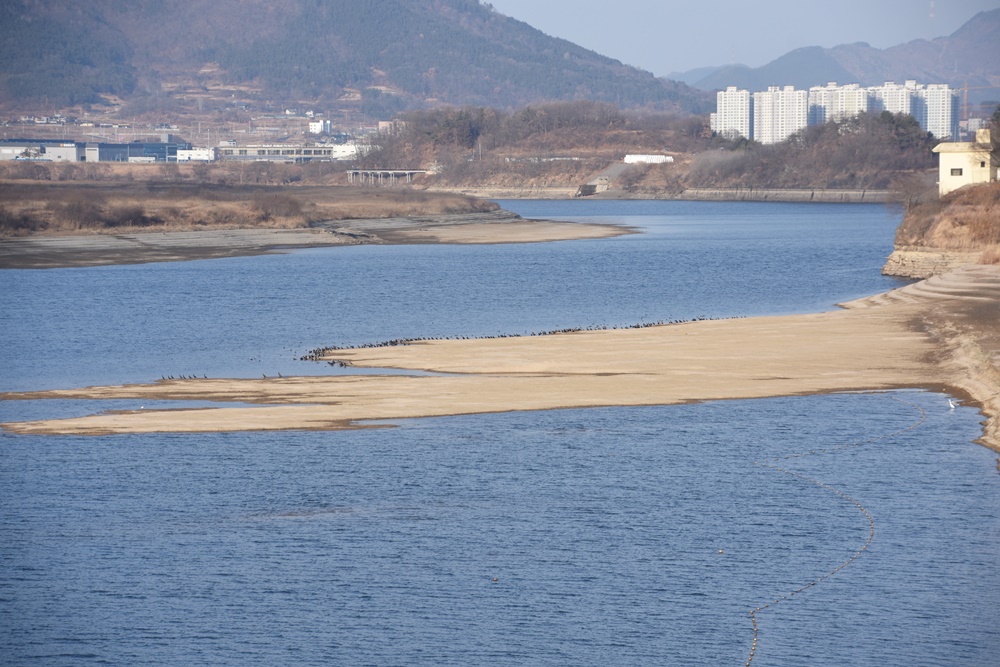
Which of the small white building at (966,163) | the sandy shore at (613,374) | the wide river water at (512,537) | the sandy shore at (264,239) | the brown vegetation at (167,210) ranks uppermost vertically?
the small white building at (966,163)

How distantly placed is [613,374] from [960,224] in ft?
102

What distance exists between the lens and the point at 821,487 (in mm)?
24078

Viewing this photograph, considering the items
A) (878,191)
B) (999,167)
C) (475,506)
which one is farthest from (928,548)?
(878,191)

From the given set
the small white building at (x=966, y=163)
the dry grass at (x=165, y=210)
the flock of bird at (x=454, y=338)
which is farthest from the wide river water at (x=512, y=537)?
the dry grass at (x=165, y=210)

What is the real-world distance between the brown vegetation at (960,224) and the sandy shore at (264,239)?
42740 millimetres

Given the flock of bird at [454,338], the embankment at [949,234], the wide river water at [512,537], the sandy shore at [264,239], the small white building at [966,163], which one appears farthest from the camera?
the sandy shore at [264,239]

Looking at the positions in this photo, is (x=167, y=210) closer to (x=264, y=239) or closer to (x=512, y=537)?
(x=264, y=239)

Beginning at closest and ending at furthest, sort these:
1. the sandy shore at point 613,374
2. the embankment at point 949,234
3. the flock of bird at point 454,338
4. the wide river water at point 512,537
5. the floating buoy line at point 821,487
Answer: the wide river water at point 512,537, the floating buoy line at point 821,487, the sandy shore at point 613,374, the flock of bird at point 454,338, the embankment at point 949,234

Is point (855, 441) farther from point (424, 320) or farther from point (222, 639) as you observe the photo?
point (424, 320)

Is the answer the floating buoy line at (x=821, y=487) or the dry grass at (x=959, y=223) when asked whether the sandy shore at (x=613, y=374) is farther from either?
the dry grass at (x=959, y=223)

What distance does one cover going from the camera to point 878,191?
184 meters

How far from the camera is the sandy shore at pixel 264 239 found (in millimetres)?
81625

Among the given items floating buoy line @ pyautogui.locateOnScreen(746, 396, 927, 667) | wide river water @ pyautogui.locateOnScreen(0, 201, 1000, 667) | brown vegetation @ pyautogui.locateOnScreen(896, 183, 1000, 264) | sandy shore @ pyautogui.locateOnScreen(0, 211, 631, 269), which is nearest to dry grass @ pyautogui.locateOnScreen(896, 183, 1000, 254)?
brown vegetation @ pyautogui.locateOnScreen(896, 183, 1000, 264)

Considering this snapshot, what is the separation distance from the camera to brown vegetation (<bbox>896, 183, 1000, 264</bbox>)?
5853cm
